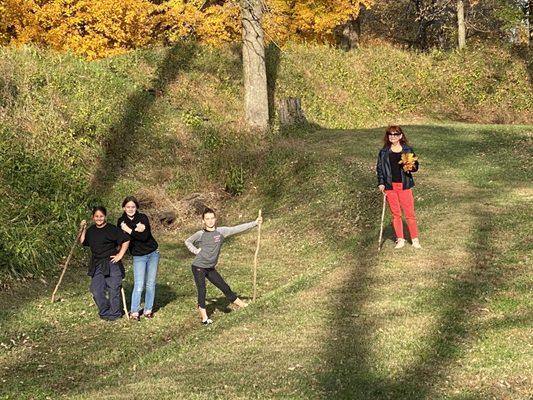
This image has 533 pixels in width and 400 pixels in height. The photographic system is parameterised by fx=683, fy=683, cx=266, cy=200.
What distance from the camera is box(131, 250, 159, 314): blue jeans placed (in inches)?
453

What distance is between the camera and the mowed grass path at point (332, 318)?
23.7ft

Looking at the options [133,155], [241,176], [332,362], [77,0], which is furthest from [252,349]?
[77,0]

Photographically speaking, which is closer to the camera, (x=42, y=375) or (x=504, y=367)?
(x=504, y=367)

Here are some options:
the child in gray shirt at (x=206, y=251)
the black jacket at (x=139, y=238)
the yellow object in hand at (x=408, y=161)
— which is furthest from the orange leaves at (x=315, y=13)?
the child in gray shirt at (x=206, y=251)

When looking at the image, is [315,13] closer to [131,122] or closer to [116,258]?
[131,122]

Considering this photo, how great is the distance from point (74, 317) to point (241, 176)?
10.2m

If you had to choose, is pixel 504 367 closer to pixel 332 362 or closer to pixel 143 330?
pixel 332 362

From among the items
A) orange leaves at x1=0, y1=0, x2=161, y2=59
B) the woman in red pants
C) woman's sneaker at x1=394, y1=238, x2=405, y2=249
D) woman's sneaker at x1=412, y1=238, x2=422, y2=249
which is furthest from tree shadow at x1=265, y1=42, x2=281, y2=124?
woman's sneaker at x1=412, y1=238, x2=422, y2=249

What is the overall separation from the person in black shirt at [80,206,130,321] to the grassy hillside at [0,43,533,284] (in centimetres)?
304

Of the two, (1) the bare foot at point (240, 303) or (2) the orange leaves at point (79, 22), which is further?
(2) the orange leaves at point (79, 22)

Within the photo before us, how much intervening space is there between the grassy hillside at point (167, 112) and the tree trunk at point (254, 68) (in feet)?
2.58

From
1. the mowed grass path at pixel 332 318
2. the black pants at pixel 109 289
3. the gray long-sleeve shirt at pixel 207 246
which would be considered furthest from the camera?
the black pants at pixel 109 289

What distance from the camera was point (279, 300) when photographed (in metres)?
10.9

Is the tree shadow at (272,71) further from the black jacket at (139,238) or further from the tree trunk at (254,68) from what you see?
the black jacket at (139,238)
